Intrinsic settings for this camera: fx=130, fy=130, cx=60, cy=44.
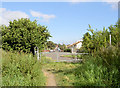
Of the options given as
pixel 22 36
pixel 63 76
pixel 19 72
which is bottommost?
pixel 63 76

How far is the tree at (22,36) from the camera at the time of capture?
36.4 ft

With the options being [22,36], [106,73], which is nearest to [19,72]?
[106,73]

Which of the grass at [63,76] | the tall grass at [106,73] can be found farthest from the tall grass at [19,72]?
the tall grass at [106,73]

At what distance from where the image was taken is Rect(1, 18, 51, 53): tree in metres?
11.1

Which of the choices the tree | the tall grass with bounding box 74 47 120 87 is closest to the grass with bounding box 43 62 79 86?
the tall grass with bounding box 74 47 120 87

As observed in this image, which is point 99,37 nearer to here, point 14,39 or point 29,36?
point 29,36

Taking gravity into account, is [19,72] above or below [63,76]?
above

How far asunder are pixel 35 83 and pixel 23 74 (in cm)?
65

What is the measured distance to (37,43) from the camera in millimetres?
11734

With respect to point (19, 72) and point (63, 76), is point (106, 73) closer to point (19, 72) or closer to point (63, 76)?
point (63, 76)

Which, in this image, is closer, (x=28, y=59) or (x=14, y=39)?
(x=28, y=59)

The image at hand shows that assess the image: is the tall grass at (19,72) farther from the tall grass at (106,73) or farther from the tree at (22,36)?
the tree at (22,36)

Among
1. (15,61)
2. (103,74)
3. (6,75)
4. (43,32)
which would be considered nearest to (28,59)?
(15,61)

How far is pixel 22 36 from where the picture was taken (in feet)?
37.4
